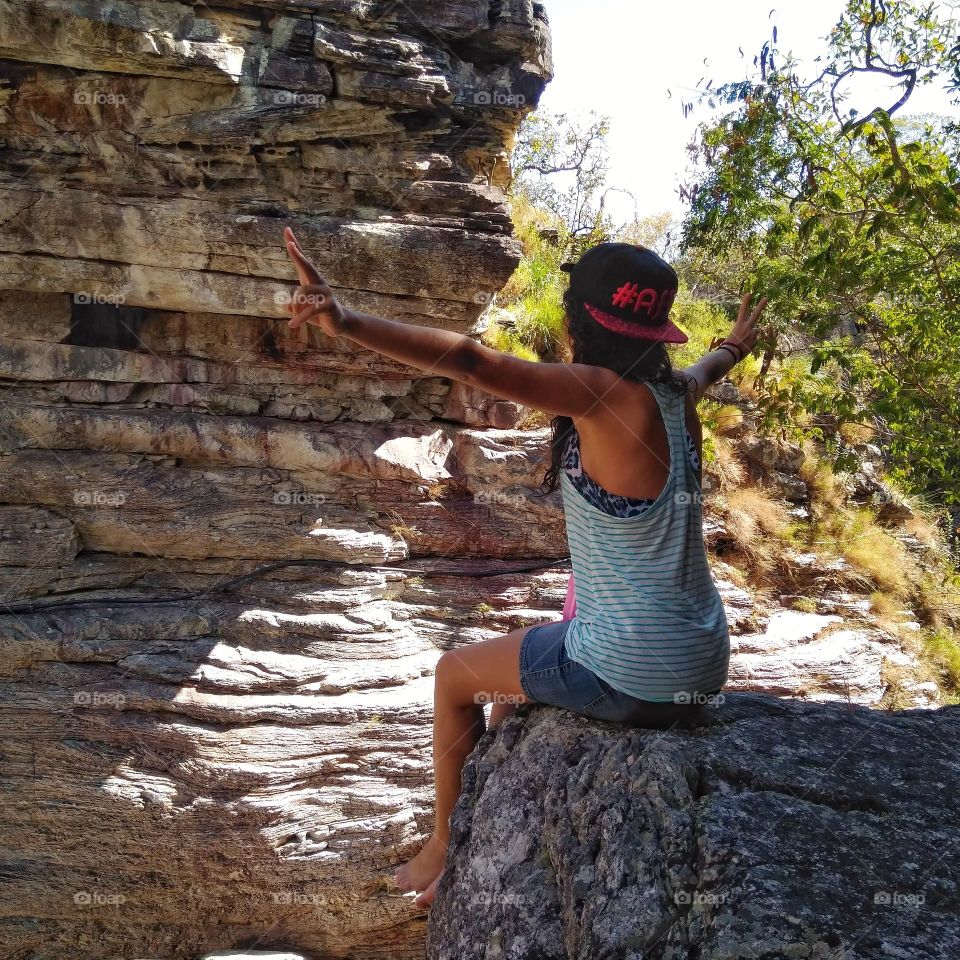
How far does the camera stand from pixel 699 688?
8.24ft

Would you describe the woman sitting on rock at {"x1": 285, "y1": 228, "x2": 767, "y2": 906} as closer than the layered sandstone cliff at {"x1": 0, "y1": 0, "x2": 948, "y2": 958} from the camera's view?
Yes

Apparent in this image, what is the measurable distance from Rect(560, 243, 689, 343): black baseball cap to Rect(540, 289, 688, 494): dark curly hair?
22 millimetres

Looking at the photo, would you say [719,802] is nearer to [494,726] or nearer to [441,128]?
[494,726]

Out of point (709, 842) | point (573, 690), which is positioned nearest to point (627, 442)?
point (573, 690)

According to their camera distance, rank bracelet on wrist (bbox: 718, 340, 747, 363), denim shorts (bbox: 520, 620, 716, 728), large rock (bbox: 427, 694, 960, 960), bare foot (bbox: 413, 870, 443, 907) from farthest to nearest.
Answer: bracelet on wrist (bbox: 718, 340, 747, 363) → bare foot (bbox: 413, 870, 443, 907) → denim shorts (bbox: 520, 620, 716, 728) → large rock (bbox: 427, 694, 960, 960)

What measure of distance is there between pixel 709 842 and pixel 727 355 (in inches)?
73.9

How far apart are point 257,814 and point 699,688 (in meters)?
5.26

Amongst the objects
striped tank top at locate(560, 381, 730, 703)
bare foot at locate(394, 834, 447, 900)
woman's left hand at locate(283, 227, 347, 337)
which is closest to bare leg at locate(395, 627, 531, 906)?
bare foot at locate(394, 834, 447, 900)

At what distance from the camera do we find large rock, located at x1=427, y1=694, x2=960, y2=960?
195 centimetres

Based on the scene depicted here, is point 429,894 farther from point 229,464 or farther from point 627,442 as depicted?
point 229,464

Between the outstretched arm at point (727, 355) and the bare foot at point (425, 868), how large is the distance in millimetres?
1805

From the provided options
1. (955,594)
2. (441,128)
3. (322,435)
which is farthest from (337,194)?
(955,594)

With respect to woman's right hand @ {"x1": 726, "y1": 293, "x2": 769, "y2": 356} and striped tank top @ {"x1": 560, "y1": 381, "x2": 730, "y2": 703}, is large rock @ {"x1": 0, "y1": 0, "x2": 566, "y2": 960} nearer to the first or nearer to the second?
woman's right hand @ {"x1": 726, "y1": 293, "x2": 769, "y2": 356}

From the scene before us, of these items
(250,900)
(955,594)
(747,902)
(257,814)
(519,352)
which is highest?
(519,352)
